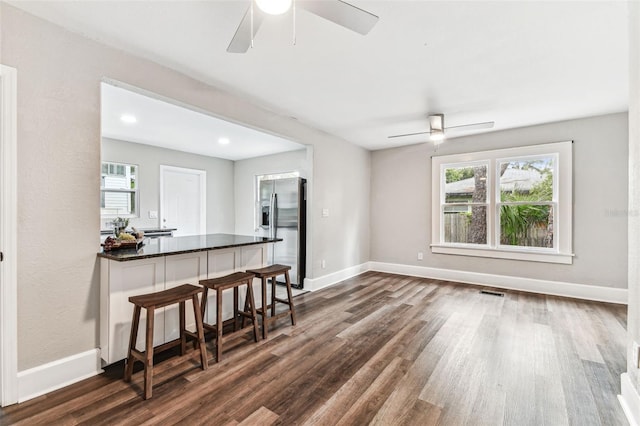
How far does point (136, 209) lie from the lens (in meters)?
5.35

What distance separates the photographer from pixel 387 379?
2.13m

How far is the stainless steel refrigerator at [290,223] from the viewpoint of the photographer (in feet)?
15.4

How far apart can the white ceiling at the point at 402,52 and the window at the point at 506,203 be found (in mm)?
943

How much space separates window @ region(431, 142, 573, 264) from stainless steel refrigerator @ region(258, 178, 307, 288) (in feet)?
7.84

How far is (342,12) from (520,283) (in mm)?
4738

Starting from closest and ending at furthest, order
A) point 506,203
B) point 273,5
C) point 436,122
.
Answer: point 273,5, point 436,122, point 506,203

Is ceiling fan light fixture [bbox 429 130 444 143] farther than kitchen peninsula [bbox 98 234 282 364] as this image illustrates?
Yes

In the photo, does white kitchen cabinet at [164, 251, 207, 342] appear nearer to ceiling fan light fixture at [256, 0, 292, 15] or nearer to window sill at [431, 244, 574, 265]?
ceiling fan light fixture at [256, 0, 292, 15]

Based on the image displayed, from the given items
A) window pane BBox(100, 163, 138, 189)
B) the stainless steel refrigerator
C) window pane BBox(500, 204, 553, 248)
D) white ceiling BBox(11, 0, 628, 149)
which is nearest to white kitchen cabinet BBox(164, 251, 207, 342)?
white ceiling BBox(11, 0, 628, 149)

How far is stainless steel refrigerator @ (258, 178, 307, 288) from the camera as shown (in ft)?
15.4

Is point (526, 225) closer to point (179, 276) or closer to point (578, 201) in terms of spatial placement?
point (578, 201)

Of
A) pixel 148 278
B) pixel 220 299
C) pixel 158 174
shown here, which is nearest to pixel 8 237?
pixel 148 278

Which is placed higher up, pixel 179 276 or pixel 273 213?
pixel 273 213

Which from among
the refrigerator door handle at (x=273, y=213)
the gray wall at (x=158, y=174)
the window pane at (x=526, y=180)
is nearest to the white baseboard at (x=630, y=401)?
the window pane at (x=526, y=180)
